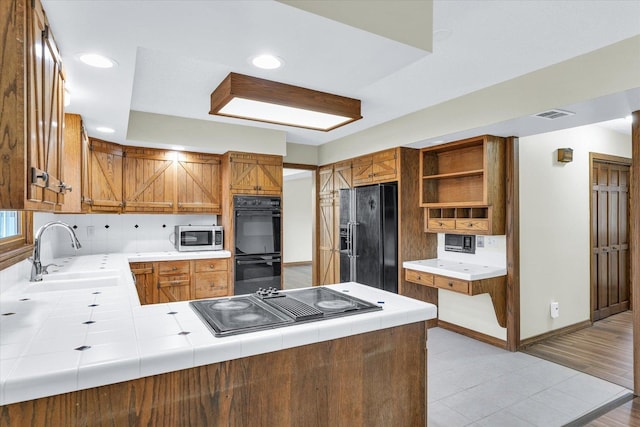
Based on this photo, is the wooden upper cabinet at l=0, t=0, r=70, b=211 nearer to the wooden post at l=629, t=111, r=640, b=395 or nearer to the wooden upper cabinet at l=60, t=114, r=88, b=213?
the wooden upper cabinet at l=60, t=114, r=88, b=213

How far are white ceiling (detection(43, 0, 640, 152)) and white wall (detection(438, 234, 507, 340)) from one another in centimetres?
141

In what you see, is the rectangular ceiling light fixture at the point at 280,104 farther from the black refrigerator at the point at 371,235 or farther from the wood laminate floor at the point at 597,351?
the wood laminate floor at the point at 597,351

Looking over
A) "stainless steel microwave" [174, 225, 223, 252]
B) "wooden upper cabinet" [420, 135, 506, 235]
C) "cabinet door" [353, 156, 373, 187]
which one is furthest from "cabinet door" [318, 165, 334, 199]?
"stainless steel microwave" [174, 225, 223, 252]

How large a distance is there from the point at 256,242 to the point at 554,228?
3.64 m

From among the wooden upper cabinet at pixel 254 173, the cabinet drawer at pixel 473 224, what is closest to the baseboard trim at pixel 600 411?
the cabinet drawer at pixel 473 224

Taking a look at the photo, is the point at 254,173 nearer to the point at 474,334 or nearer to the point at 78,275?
the point at 78,275

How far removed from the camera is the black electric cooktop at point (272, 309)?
61.3 inches

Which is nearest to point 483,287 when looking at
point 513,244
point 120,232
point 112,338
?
point 513,244

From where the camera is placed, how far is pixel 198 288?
4.35 meters

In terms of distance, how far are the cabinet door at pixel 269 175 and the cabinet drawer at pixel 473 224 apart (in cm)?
233

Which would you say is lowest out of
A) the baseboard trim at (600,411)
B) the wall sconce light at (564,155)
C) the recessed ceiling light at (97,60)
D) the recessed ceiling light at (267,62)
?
the baseboard trim at (600,411)

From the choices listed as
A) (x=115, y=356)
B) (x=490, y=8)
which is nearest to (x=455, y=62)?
(x=490, y=8)

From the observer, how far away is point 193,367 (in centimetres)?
134

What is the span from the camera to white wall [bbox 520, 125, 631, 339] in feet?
12.6
